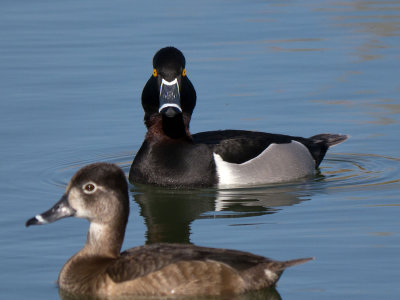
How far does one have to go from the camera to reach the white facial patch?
38.6 ft

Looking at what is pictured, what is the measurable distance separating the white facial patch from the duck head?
59 centimetres

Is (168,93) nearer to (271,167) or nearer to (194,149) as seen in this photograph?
(194,149)

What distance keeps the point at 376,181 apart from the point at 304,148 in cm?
117

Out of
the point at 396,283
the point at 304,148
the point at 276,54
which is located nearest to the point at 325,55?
the point at 276,54

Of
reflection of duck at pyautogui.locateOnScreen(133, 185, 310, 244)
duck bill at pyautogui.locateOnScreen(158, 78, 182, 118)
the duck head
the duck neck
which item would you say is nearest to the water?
reflection of duck at pyautogui.locateOnScreen(133, 185, 310, 244)

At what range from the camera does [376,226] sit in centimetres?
959

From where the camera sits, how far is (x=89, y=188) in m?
8.10

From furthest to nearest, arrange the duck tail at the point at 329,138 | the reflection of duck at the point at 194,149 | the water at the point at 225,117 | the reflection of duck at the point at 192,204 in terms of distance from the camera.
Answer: the duck tail at the point at 329,138, the reflection of duck at the point at 194,149, the reflection of duck at the point at 192,204, the water at the point at 225,117

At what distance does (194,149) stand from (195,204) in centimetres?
106

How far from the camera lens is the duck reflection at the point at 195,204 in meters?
9.95

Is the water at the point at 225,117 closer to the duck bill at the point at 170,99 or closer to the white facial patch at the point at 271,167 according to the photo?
the white facial patch at the point at 271,167

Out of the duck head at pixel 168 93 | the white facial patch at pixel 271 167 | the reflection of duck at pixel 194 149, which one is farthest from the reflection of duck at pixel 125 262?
the duck head at pixel 168 93

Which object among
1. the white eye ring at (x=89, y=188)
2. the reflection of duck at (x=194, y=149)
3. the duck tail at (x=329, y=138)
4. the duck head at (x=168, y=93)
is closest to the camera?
the white eye ring at (x=89, y=188)

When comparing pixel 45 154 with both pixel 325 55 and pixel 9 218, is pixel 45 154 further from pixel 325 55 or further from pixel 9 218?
pixel 325 55
